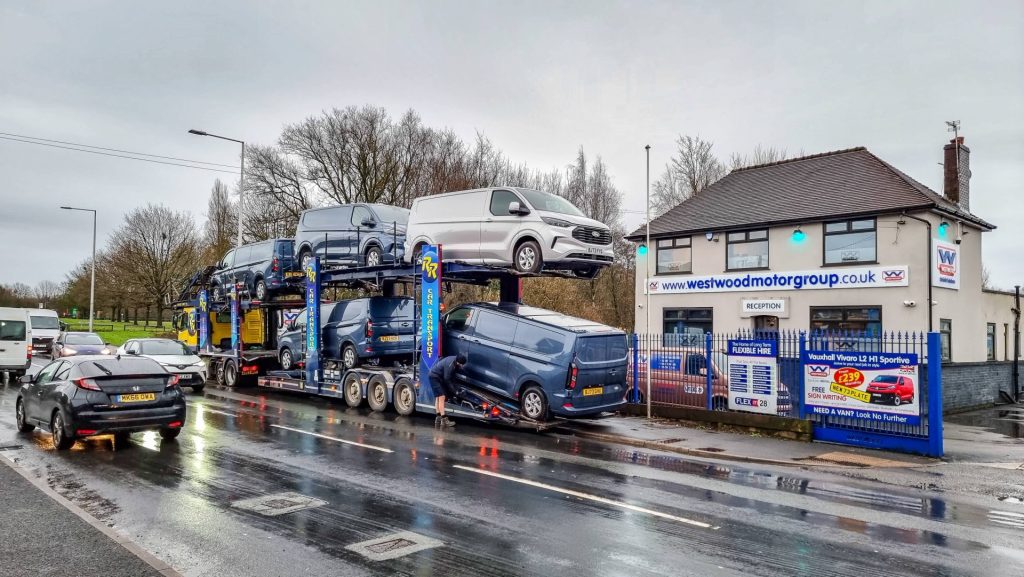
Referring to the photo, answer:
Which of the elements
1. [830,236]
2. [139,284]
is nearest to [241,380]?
[830,236]

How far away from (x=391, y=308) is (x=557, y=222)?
220 inches

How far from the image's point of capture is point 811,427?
41.0ft

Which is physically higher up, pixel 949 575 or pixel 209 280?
pixel 209 280

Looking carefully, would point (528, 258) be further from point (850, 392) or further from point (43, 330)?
point (43, 330)

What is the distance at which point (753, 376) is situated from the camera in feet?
44.0

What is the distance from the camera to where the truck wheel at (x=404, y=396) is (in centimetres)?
1456

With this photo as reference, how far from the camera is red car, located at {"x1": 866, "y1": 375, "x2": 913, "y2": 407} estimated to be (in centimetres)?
1129

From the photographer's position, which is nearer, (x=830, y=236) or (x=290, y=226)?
(x=830, y=236)

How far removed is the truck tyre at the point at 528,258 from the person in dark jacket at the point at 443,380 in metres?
2.27

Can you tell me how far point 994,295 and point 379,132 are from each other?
3026cm

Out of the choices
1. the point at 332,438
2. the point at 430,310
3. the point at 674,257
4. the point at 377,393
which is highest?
the point at 674,257

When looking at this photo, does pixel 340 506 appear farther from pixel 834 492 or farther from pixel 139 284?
pixel 139 284

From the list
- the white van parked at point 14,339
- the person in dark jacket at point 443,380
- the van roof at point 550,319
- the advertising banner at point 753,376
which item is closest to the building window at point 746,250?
the advertising banner at point 753,376

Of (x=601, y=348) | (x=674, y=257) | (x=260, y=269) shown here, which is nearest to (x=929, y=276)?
(x=674, y=257)
